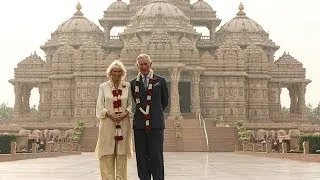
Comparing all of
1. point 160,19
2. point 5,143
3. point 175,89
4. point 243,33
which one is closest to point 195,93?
point 175,89

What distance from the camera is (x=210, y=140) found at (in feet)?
154

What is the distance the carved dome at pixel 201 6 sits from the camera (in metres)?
75.7

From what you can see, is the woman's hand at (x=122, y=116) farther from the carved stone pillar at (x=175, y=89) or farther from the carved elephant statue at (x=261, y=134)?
the carved stone pillar at (x=175, y=89)

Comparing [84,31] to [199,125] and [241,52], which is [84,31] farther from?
[199,125]

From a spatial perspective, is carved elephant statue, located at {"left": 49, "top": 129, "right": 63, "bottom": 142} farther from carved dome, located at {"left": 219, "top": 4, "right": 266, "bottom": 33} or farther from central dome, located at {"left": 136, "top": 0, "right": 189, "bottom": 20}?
carved dome, located at {"left": 219, "top": 4, "right": 266, "bottom": 33}

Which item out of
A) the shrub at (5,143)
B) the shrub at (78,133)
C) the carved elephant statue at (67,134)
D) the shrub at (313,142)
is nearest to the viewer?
the shrub at (313,142)

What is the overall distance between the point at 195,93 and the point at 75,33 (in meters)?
20.4

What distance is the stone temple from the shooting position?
194 ft

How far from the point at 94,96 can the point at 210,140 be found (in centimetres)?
1692

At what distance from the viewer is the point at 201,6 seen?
250 feet

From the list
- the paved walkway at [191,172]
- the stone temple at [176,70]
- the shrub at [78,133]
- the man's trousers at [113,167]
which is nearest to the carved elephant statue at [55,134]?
the shrub at [78,133]

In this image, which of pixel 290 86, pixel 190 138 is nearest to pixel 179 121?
pixel 190 138

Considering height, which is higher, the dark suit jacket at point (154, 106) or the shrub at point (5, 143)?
the dark suit jacket at point (154, 106)

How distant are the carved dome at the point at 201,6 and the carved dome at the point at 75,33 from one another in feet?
36.7
